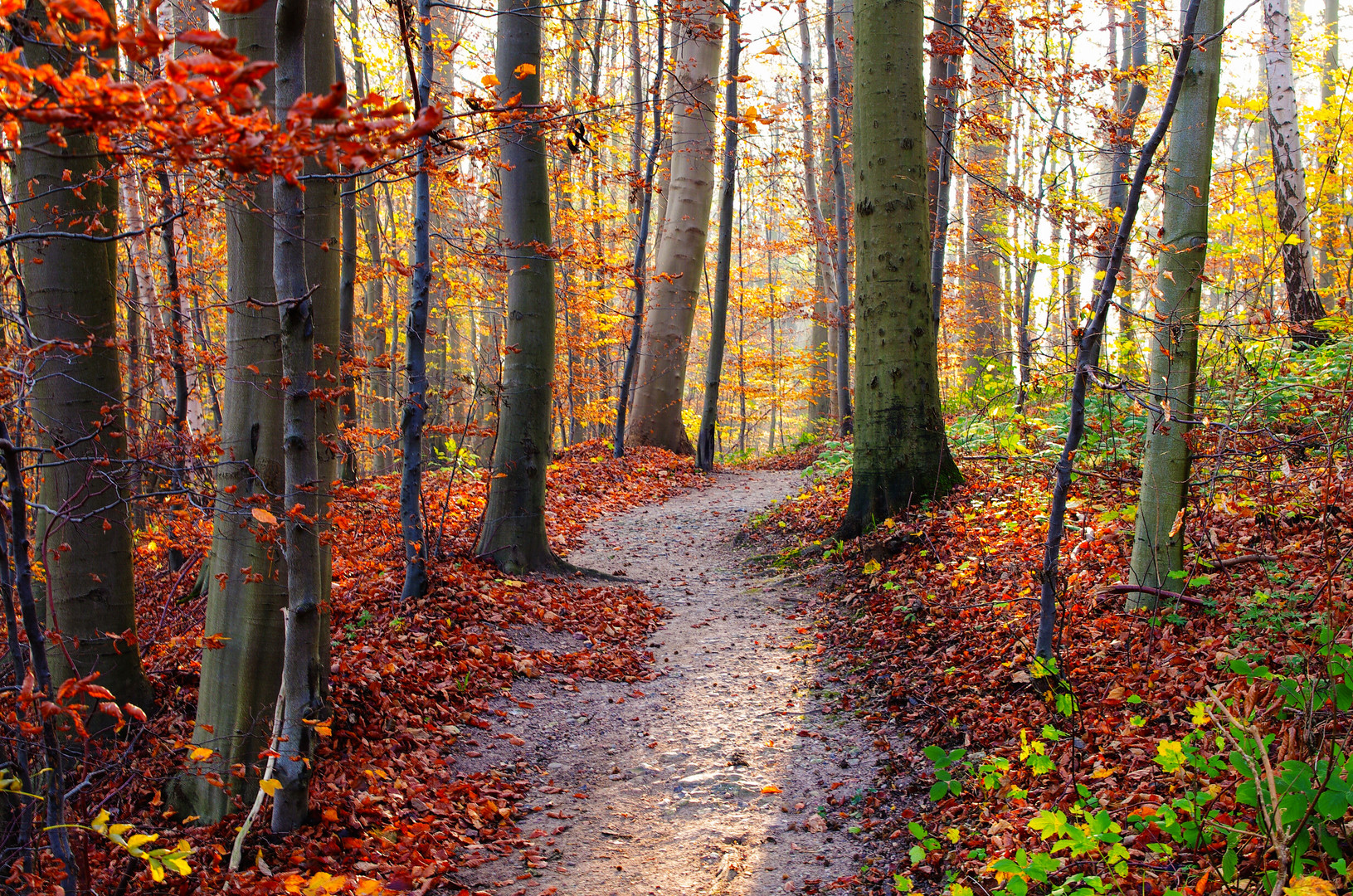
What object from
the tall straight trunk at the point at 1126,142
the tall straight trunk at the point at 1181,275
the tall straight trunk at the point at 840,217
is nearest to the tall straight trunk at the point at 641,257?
the tall straight trunk at the point at 840,217

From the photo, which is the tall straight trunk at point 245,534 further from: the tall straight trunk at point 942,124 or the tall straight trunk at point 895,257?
the tall straight trunk at point 942,124

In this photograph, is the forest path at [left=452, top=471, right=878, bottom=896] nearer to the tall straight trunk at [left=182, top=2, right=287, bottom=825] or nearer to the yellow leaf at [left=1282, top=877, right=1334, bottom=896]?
the tall straight trunk at [left=182, top=2, right=287, bottom=825]

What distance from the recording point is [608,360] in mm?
19578

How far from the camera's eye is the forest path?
3449 mm

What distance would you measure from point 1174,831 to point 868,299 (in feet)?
16.9

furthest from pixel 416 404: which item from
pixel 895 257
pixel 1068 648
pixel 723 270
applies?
pixel 723 270

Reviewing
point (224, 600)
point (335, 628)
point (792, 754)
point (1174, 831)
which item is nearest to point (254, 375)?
point (224, 600)

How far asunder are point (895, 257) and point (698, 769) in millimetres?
4637

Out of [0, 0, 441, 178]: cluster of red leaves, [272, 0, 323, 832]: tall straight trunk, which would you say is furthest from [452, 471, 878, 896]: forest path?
[0, 0, 441, 178]: cluster of red leaves

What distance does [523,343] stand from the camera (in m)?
7.17

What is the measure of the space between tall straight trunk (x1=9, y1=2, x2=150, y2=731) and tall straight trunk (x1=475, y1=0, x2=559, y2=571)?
10.7 feet

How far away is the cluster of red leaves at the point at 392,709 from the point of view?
11.1 ft

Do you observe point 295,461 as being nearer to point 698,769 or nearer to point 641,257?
point 698,769

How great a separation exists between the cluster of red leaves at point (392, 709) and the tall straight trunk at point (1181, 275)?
359 cm
